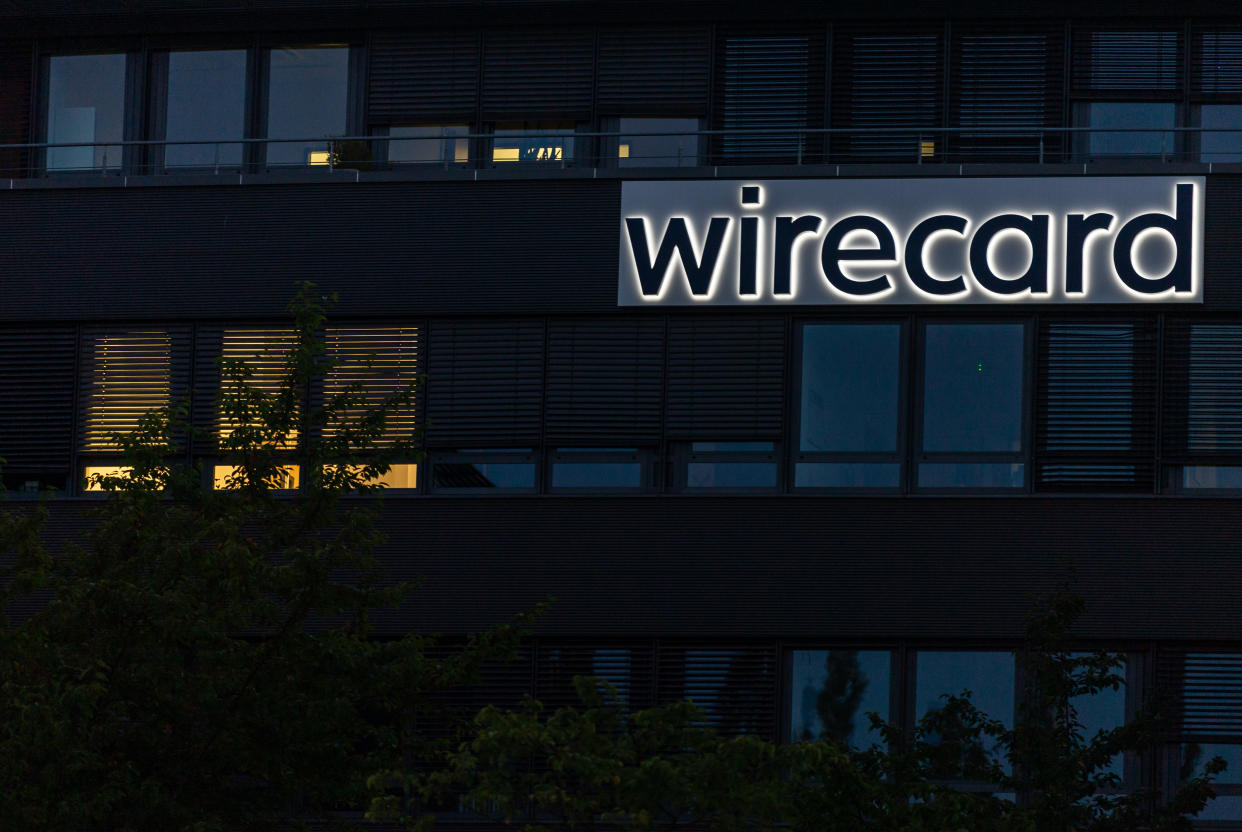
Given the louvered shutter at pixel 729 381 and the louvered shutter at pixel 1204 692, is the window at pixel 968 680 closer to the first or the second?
the louvered shutter at pixel 1204 692

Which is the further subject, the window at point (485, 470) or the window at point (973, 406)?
the window at point (485, 470)

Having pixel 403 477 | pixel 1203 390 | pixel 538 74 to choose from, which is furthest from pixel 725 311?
pixel 1203 390

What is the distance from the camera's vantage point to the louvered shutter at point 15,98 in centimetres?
2620

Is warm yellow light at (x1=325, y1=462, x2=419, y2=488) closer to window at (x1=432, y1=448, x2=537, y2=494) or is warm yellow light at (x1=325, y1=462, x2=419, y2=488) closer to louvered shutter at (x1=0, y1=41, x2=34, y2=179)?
window at (x1=432, y1=448, x2=537, y2=494)

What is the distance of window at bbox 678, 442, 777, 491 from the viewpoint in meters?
23.5

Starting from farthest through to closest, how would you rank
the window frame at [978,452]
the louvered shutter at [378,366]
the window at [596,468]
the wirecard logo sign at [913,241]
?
the louvered shutter at [378,366] → the window at [596,468] → the wirecard logo sign at [913,241] → the window frame at [978,452]

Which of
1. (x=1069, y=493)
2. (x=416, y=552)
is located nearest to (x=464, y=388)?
(x=416, y=552)

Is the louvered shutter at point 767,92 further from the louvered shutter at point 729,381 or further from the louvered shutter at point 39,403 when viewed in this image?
the louvered shutter at point 39,403

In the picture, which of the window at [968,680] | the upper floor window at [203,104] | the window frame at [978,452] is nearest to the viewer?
the window at [968,680]

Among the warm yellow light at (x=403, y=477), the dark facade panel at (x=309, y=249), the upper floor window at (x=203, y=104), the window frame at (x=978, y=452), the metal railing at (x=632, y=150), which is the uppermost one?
the upper floor window at (x=203, y=104)

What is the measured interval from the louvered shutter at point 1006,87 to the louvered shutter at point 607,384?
4744mm

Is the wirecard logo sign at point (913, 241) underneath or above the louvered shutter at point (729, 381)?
above

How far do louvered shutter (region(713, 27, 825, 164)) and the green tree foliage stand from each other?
6.60 meters

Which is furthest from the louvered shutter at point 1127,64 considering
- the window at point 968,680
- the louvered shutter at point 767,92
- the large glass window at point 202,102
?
the large glass window at point 202,102
